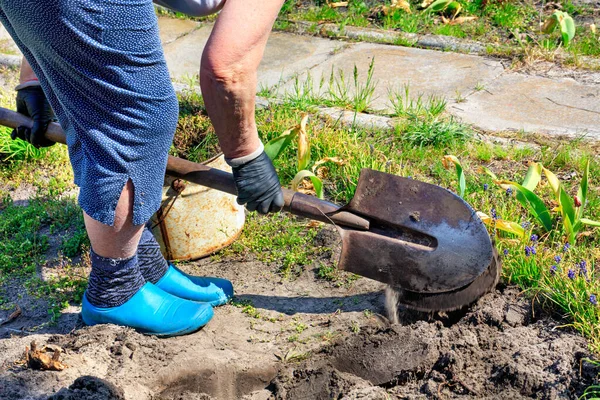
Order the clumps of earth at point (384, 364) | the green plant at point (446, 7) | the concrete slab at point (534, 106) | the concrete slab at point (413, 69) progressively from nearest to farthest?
the clumps of earth at point (384, 364), the concrete slab at point (534, 106), the concrete slab at point (413, 69), the green plant at point (446, 7)

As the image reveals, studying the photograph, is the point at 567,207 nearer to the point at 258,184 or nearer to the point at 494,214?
the point at 494,214

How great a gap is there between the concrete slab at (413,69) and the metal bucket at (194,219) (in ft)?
4.65

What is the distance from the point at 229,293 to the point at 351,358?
2.25ft

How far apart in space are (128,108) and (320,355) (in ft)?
3.86

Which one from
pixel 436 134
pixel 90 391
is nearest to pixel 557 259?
pixel 436 134

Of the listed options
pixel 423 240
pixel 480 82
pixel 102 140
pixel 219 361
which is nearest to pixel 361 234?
pixel 423 240

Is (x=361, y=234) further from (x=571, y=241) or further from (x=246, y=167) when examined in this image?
(x=571, y=241)

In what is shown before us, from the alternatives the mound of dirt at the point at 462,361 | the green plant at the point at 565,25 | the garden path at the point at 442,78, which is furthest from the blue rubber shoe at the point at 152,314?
the green plant at the point at 565,25

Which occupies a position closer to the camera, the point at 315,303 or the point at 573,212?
the point at 573,212

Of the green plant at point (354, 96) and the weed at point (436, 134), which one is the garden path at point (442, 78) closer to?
the green plant at point (354, 96)

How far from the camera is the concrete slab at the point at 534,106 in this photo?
3.99 m

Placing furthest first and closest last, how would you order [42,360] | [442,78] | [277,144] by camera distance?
1. [442,78]
2. [277,144]
3. [42,360]

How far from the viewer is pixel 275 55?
5270 millimetres

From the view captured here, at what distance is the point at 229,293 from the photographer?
123 inches
